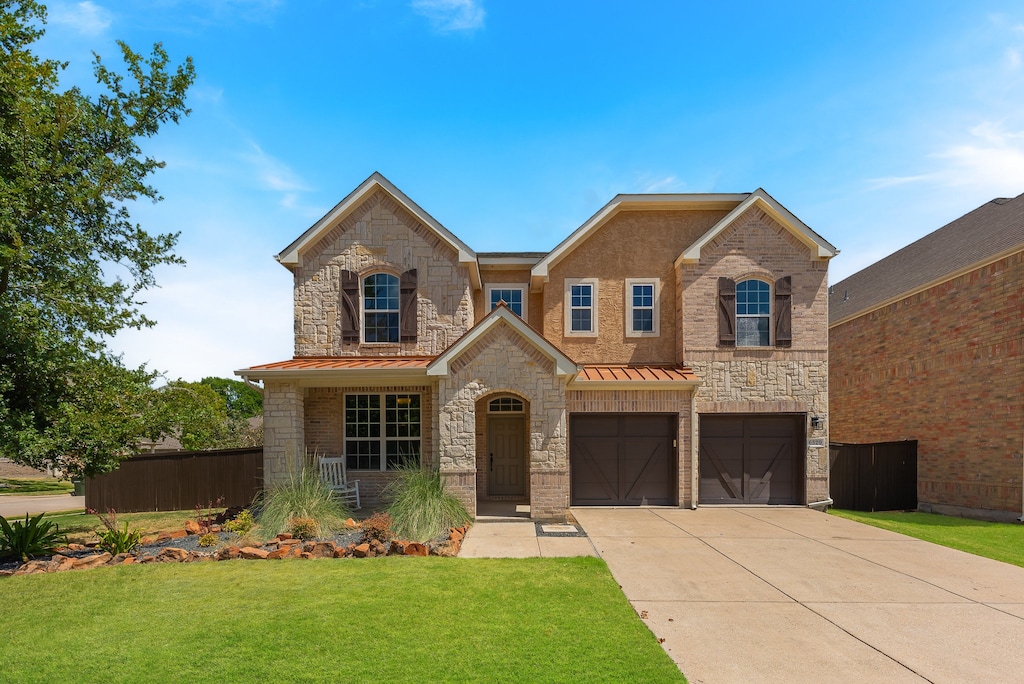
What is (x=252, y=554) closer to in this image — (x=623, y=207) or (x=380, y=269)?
(x=380, y=269)

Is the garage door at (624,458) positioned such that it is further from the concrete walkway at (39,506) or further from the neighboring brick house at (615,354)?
the concrete walkway at (39,506)

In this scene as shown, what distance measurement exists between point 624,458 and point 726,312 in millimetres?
4744

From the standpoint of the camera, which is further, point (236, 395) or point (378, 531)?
point (236, 395)

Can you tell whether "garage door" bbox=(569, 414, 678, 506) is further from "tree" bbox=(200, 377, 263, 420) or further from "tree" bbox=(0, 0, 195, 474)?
"tree" bbox=(200, 377, 263, 420)

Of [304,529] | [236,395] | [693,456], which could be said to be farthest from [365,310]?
[236,395]

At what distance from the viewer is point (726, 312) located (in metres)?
15.2

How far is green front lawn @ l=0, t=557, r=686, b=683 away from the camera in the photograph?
500 cm

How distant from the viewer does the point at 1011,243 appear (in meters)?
14.5

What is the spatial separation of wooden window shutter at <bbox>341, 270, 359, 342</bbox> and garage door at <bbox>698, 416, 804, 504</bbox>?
9.42m

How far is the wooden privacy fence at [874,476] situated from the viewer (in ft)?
52.5

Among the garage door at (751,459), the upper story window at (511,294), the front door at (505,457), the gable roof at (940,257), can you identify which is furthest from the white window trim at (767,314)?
the front door at (505,457)

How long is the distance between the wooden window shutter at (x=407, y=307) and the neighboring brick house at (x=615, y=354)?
51 mm

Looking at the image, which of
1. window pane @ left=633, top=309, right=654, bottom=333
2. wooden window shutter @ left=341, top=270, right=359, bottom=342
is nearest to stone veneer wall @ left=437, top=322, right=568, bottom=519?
wooden window shutter @ left=341, top=270, right=359, bottom=342

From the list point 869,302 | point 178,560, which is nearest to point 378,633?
point 178,560
